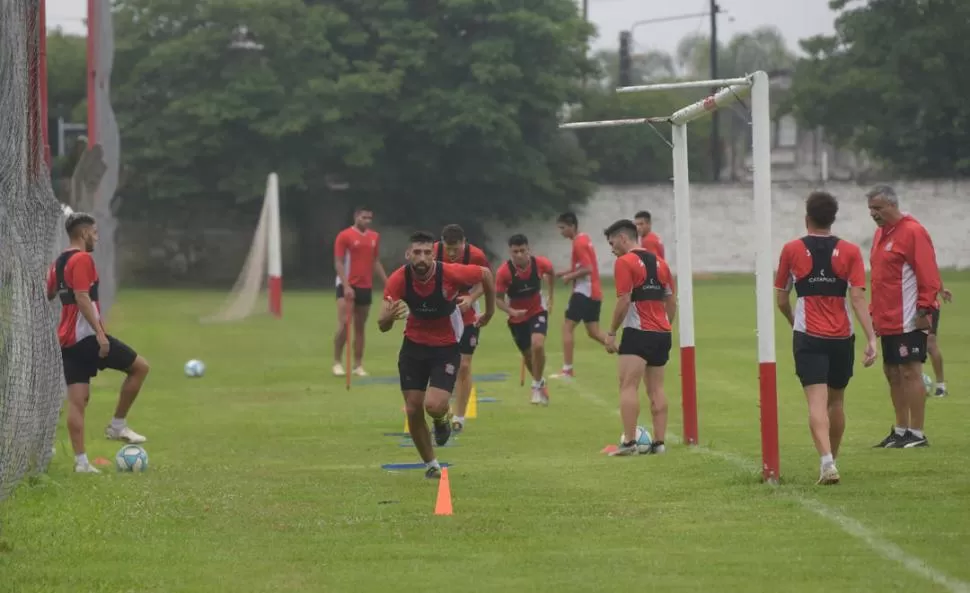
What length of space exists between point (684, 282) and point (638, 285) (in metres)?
0.65

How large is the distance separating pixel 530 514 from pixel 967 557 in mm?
2912

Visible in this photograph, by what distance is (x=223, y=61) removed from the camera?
60.2 meters

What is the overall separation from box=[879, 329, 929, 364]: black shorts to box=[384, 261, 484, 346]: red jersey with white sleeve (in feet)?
11.4

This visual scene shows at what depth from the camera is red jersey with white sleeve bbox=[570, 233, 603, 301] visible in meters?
21.4

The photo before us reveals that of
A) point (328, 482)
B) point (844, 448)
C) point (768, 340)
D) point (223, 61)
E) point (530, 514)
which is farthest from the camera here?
point (223, 61)

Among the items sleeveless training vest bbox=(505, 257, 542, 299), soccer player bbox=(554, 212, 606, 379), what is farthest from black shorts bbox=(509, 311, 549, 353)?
soccer player bbox=(554, 212, 606, 379)

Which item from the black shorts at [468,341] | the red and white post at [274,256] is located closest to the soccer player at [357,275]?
the black shorts at [468,341]

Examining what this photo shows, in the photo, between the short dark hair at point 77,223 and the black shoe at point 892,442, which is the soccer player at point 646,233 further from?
the short dark hair at point 77,223

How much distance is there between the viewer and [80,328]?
14.2 m

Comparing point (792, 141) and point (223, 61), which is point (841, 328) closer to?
point (223, 61)

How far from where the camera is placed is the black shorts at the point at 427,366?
505 inches

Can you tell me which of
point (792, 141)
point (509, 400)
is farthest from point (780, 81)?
point (509, 400)

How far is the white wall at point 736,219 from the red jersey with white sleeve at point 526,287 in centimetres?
4157

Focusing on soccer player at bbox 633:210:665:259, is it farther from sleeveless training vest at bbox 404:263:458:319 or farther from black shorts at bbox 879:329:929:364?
sleeveless training vest at bbox 404:263:458:319
